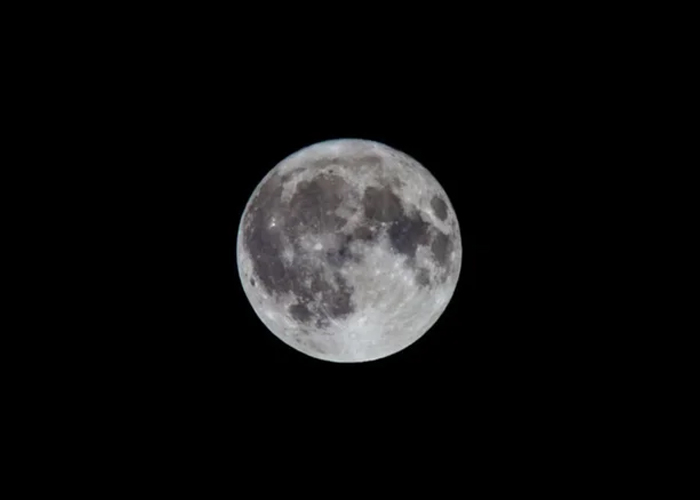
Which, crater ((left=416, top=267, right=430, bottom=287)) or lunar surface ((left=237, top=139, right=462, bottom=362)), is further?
crater ((left=416, top=267, right=430, bottom=287))

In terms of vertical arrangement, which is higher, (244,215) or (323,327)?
(244,215)

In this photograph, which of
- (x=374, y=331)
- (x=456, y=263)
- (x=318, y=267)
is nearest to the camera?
(x=318, y=267)

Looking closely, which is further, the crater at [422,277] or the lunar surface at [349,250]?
the crater at [422,277]

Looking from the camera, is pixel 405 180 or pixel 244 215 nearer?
pixel 405 180

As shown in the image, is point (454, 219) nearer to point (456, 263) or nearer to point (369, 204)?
point (456, 263)

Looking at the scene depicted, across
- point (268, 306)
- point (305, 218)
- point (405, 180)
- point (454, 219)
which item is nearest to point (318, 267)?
point (305, 218)

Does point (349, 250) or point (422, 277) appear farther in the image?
point (422, 277)

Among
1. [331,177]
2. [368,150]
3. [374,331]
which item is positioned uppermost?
[368,150]

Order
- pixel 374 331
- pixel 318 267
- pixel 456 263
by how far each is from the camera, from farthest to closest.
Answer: pixel 456 263 < pixel 374 331 < pixel 318 267
